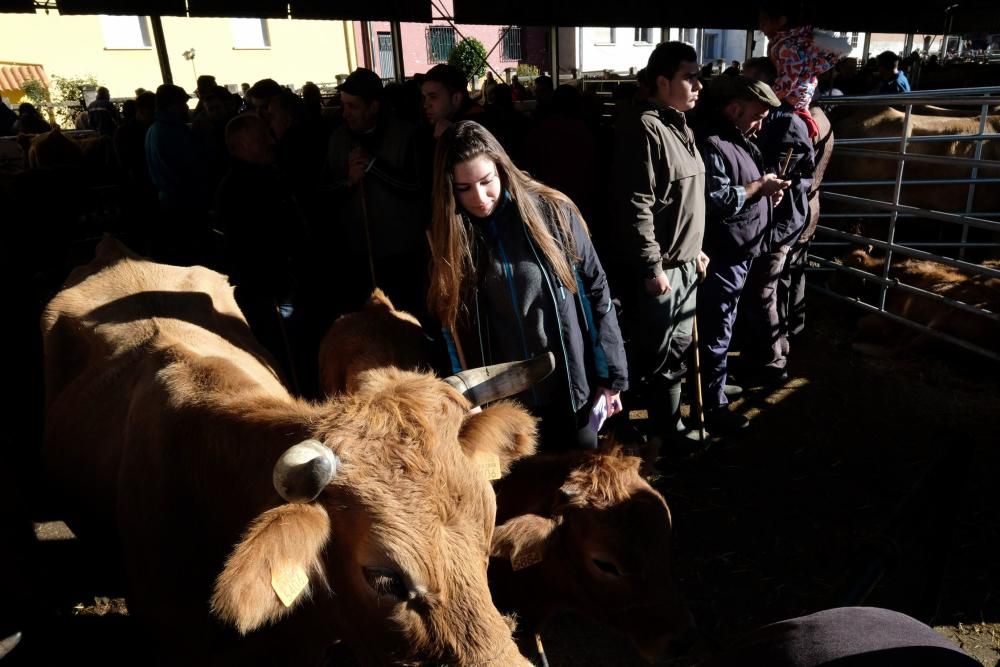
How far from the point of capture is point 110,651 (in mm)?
3344

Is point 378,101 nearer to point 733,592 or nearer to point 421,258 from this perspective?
point 421,258

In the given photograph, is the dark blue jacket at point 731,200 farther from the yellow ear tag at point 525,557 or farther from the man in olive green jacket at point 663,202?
the yellow ear tag at point 525,557

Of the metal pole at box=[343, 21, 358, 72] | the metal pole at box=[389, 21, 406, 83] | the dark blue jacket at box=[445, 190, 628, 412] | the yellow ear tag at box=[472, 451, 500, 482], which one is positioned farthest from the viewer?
the metal pole at box=[343, 21, 358, 72]

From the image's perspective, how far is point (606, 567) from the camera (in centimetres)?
285

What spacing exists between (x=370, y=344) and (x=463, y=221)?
1455 millimetres

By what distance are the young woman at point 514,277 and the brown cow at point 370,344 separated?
930 millimetres

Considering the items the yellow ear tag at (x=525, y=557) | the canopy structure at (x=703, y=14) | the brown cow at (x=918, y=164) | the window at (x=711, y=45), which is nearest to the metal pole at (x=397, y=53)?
the canopy structure at (x=703, y=14)

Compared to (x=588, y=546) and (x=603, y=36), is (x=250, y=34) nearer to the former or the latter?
(x=603, y=36)

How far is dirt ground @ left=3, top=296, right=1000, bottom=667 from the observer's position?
2.53 metres

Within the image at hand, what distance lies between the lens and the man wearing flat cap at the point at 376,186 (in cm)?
452

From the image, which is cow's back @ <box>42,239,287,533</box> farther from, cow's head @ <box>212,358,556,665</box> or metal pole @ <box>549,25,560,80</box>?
metal pole @ <box>549,25,560,80</box>

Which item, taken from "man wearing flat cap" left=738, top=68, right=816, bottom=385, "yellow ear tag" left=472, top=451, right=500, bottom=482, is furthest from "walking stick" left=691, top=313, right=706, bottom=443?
"yellow ear tag" left=472, top=451, right=500, bottom=482

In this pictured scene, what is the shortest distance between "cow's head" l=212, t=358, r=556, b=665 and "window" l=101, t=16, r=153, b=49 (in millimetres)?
32089

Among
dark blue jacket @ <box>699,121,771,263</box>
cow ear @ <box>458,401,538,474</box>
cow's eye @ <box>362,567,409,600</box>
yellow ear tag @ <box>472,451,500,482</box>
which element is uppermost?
dark blue jacket @ <box>699,121,771,263</box>
